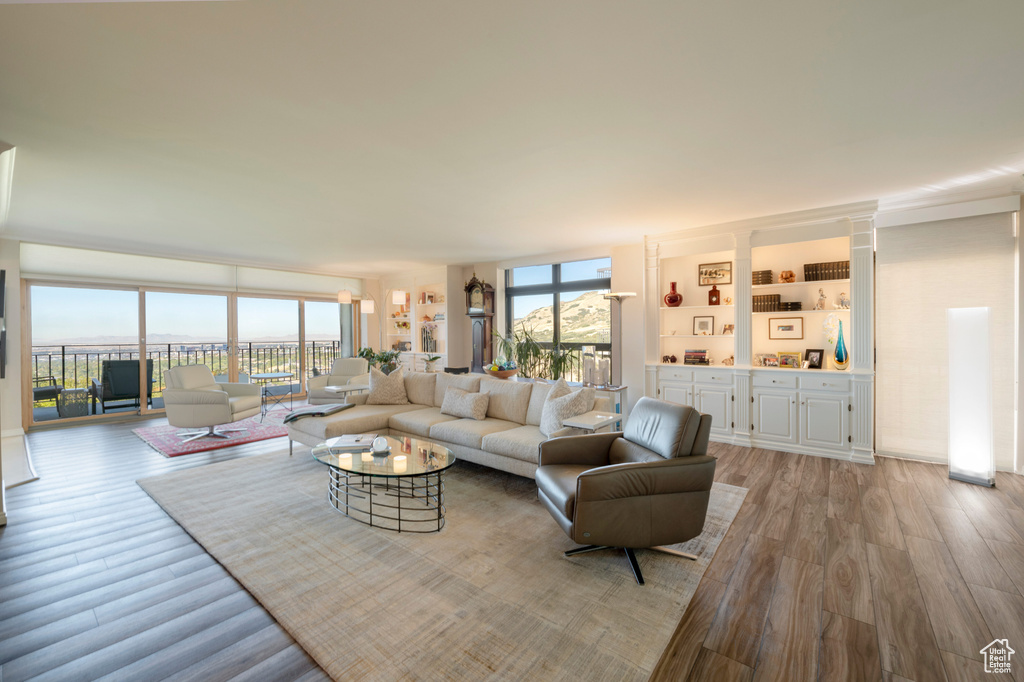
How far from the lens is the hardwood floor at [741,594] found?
5.90 feet

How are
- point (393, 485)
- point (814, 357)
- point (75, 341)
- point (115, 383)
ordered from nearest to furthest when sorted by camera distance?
1. point (393, 485)
2. point (814, 357)
3. point (75, 341)
4. point (115, 383)

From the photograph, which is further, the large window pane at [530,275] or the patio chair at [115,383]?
the large window pane at [530,275]

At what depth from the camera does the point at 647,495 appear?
240cm

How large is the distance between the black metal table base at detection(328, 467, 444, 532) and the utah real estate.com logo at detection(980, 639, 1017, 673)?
2712 mm

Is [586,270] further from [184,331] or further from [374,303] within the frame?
[184,331]

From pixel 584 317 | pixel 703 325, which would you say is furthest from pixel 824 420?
pixel 584 317

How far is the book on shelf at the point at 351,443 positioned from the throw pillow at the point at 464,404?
940 millimetres

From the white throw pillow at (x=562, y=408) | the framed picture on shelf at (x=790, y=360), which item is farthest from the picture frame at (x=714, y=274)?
the white throw pillow at (x=562, y=408)

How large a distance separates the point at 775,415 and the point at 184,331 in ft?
29.3

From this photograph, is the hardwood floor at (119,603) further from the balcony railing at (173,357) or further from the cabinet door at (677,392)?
the cabinet door at (677,392)

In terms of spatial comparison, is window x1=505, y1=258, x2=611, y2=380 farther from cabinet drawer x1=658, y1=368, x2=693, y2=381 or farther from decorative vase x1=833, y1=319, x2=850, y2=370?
decorative vase x1=833, y1=319, x2=850, y2=370

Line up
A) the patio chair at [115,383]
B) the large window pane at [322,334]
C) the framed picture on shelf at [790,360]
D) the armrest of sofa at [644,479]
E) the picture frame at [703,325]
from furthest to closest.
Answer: the large window pane at [322,334] < the patio chair at [115,383] < the picture frame at [703,325] < the framed picture on shelf at [790,360] < the armrest of sofa at [644,479]

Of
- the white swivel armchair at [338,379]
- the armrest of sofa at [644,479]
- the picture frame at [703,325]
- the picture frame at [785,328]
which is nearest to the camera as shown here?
the armrest of sofa at [644,479]

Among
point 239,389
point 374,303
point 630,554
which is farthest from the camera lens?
A: point 374,303
